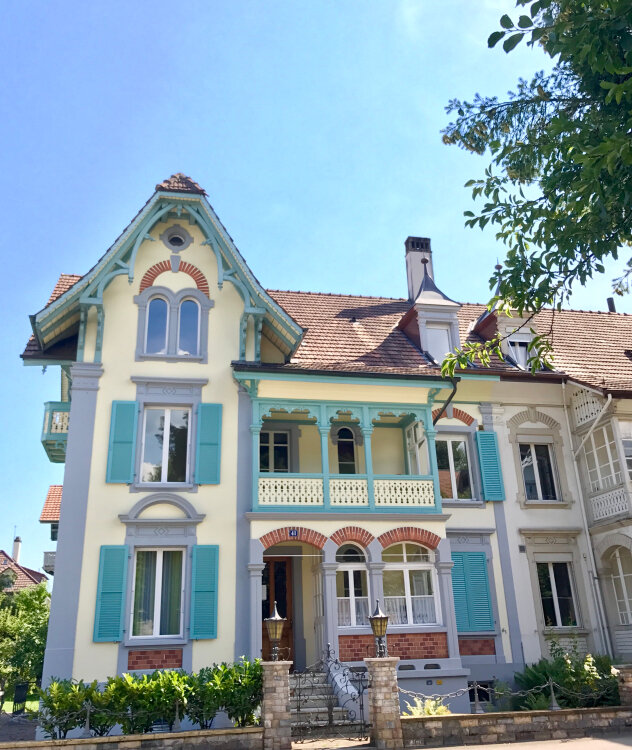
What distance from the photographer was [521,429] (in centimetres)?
2091

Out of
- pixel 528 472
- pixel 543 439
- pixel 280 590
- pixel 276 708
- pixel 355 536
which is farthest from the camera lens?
pixel 543 439

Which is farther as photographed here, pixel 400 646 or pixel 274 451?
pixel 274 451

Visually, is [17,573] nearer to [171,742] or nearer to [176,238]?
[176,238]

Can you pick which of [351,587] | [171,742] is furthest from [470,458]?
[171,742]

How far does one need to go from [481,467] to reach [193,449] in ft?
26.5

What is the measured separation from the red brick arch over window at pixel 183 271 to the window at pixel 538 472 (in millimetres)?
10155

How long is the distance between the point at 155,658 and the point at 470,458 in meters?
9.95

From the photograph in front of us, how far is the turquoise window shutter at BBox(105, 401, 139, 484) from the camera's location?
53.3 ft

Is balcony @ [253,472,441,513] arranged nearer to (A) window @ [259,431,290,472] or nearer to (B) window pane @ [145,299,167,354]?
(A) window @ [259,431,290,472]

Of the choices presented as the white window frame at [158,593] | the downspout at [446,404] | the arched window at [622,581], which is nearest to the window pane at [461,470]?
the downspout at [446,404]

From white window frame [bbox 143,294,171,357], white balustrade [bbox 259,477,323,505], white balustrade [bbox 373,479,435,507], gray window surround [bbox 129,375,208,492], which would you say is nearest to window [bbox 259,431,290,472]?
white balustrade [bbox 259,477,323,505]

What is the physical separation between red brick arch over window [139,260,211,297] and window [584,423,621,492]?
11.5 meters

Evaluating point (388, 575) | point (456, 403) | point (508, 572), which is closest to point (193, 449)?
point (388, 575)

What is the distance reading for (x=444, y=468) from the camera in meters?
20.1
